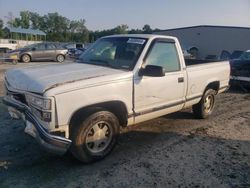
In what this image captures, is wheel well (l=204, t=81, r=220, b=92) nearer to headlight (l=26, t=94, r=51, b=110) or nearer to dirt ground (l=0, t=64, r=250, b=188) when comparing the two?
dirt ground (l=0, t=64, r=250, b=188)

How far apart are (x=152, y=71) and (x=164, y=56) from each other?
2.90ft

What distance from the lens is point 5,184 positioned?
391 centimetres

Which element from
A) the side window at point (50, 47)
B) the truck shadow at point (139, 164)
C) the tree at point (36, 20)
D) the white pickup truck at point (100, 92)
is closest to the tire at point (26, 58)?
the side window at point (50, 47)

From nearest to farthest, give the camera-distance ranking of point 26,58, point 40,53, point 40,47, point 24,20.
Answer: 1. point 26,58
2. point 40,53
3. point 40,47
4. point 24,20

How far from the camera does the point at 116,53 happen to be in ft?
17.9

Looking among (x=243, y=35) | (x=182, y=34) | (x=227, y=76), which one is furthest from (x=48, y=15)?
(x=227, y=76)

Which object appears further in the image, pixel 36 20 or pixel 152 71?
pixel 36 20

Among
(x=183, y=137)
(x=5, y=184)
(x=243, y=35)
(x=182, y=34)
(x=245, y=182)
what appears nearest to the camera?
(x=5, y=184)

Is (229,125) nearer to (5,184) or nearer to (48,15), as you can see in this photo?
(5,184)

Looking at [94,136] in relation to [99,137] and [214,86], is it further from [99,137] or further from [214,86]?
[214,86]

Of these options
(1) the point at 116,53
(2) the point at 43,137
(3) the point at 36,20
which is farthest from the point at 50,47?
(3) the point at 36,20

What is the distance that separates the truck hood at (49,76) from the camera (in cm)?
411

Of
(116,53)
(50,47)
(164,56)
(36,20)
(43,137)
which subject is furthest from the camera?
(36,20)

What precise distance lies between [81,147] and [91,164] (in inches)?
15.1
